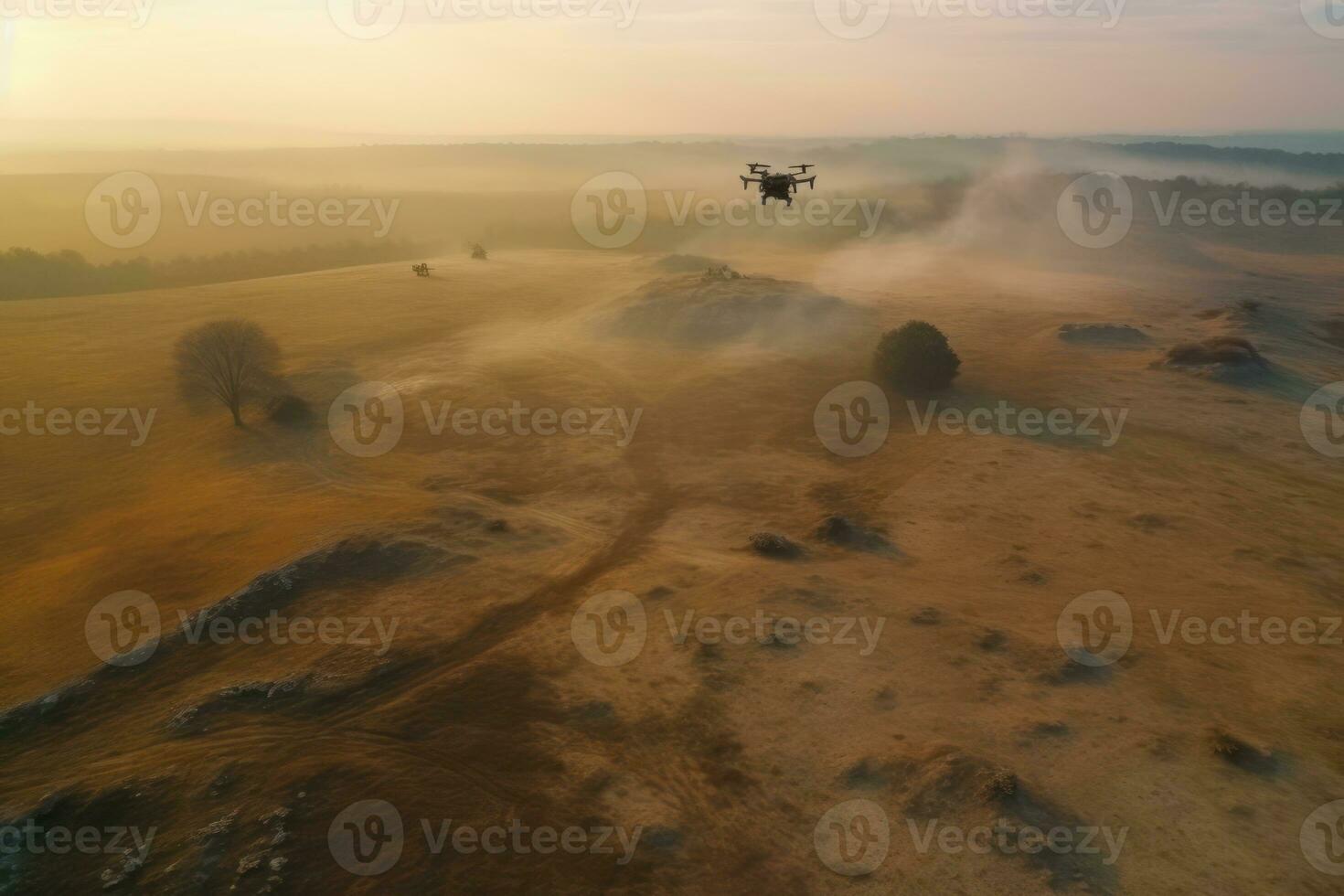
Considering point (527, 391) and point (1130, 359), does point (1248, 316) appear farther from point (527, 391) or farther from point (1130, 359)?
point (527, 391)

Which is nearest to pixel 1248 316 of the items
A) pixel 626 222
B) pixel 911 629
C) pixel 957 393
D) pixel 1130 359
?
pixel 1130 359

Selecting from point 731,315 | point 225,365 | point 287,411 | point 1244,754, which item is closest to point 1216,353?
point 731,315

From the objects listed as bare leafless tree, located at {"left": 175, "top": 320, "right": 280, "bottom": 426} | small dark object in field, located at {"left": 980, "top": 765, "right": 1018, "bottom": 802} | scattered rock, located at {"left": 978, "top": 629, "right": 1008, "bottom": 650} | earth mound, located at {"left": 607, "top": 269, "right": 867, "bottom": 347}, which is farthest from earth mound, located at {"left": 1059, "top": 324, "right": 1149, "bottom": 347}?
bare leafless tree, located at {"left": 175, "top": 320, "right": 280, "bottom": 426}

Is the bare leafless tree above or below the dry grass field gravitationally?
above

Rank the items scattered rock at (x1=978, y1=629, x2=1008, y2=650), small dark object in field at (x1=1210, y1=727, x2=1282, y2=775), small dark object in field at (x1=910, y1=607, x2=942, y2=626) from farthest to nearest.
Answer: small dark object in field at (x1=910, y1=607, x2=942, y2=626) < scattered rock at (x1=978, y1=629, x2=1008, y2=650) < small dark object in field at (x1=1210, y1=727, x2=1282, y2=775)

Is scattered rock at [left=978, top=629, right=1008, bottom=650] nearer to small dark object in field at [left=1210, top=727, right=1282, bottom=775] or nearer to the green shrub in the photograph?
small dark object in field at [left=1210, top=727, right=1282, bottom=775]

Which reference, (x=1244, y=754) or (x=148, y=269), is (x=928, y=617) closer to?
(x=1244, y=754)
